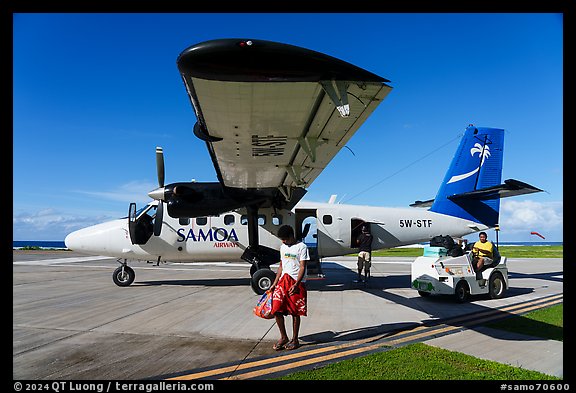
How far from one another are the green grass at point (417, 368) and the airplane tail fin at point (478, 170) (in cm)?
818

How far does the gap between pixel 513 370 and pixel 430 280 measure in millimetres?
4616

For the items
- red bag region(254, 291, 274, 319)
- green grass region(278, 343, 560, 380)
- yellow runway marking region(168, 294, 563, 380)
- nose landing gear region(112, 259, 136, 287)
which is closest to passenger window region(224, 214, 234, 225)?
nose landing gear region(112, 259, 136, 287)

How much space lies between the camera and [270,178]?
A: 8.38 m

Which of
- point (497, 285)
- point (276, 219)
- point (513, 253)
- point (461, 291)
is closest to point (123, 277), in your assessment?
point (276, 219)

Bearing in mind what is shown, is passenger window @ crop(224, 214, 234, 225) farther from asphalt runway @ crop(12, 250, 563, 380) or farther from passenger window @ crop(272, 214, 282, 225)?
asphalt runway @ crop(12, 250, 563, 380)

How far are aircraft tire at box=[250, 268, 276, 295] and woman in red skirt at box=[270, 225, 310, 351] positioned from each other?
4571 millimetres

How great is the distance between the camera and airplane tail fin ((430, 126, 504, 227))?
11727 millimetres

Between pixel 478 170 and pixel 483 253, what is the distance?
3.84 meters

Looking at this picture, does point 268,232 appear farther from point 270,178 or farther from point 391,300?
point 391,300

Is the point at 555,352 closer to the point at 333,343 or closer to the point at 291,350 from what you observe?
the point at 333,343

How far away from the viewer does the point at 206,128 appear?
4824 mm
